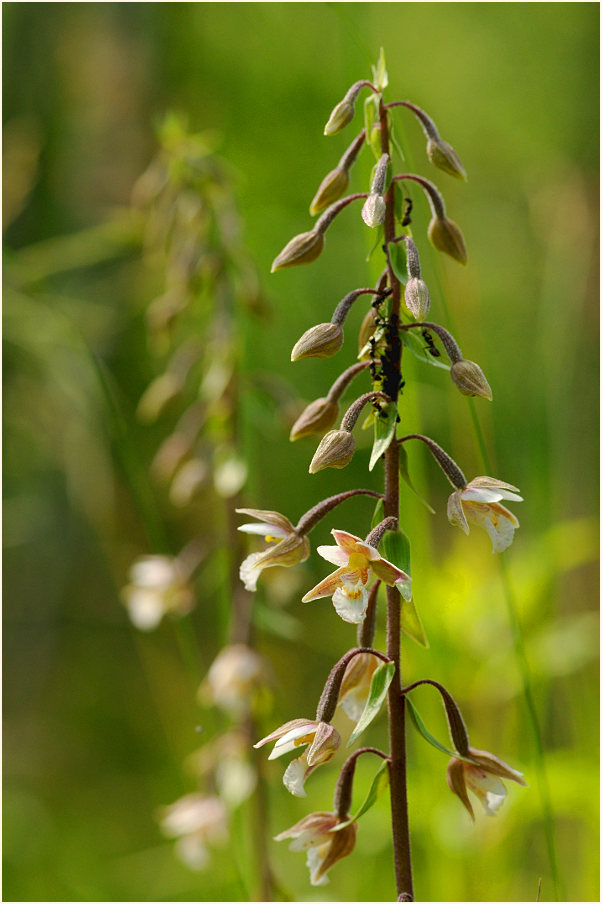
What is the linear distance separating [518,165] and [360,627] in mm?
4500

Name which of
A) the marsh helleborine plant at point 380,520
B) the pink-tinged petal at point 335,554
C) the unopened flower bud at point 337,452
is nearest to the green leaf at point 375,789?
the marsh helleborine plant at point 380,520

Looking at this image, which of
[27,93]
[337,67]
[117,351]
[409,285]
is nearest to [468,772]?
[409,285]

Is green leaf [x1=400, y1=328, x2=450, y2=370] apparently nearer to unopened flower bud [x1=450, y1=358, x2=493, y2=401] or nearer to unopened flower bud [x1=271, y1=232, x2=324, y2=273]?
unopened flower bud [x1=450, y1=358, x2=493, y2=401]

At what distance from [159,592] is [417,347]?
1130 mm

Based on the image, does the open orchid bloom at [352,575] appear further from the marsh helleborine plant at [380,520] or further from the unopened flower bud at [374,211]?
the unopened flower bud at [374,211]

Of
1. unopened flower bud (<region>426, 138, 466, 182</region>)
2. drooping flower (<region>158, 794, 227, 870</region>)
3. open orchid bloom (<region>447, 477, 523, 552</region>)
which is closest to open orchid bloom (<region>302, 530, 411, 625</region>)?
open orchid bloom (<region>447, 477, 523, 552</region>)

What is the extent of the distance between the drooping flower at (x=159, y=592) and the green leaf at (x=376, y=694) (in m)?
1.05

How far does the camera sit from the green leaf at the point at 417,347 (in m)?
0.94

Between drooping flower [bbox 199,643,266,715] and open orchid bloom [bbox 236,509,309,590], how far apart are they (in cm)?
70

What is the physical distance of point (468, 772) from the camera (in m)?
1.01

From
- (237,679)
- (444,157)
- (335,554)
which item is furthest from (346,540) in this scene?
(237,679)

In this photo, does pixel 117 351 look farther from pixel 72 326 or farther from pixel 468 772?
pixel 468 772

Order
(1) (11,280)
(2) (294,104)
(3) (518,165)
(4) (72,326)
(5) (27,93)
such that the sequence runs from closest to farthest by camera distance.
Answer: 1. (4) (72,326)
2. (1) (11,280)
3. (5) (27,93)
4. (2) (294,104)
5. (3) (518,165)

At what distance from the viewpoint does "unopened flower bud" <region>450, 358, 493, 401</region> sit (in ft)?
3.09
